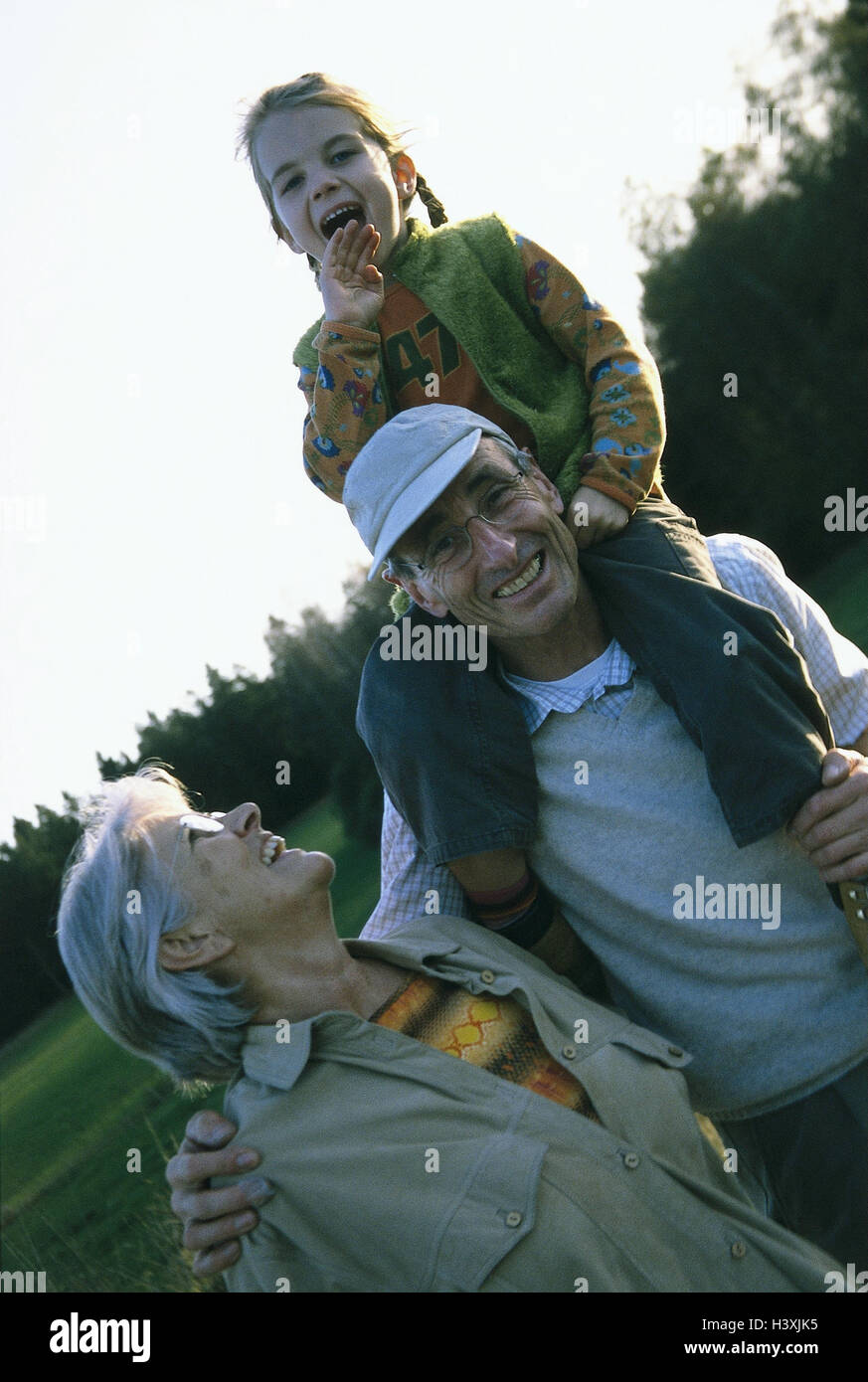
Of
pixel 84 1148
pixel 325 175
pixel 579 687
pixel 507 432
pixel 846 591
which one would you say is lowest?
pixel 84 1148

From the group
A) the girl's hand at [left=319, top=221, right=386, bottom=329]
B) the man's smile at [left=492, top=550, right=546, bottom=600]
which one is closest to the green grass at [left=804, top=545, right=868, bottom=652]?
the girl's hand at [left=319, top=221, right=386, bottom=329]

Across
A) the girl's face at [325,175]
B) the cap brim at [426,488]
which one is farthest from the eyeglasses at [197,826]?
the girl's face at [325,175]

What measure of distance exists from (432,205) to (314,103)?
397 millimetres

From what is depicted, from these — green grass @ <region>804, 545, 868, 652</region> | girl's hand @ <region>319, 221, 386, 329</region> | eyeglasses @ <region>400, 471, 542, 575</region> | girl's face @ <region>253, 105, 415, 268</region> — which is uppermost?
green grass @ <region>804, 545, 868, 652</region>

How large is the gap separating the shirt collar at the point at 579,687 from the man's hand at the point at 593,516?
0.24 m

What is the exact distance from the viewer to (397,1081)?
2389 millimetres

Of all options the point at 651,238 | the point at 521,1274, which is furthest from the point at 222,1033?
the point at 651,238

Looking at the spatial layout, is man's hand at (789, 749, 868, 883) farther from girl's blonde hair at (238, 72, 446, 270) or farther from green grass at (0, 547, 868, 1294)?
green grass at (0, 547, 868, 1294)

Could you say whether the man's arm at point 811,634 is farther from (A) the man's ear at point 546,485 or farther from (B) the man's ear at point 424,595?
(B) the man's ear at point 424,595

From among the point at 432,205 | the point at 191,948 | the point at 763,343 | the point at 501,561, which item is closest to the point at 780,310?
the point at 763,343

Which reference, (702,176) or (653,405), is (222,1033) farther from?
(702,176)

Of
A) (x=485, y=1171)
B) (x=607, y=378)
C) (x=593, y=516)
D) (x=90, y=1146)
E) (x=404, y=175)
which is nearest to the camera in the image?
(x=485, y=1171)

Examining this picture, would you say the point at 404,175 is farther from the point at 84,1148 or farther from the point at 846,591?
the point at 846,591

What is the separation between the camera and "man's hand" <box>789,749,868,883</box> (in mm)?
2461
